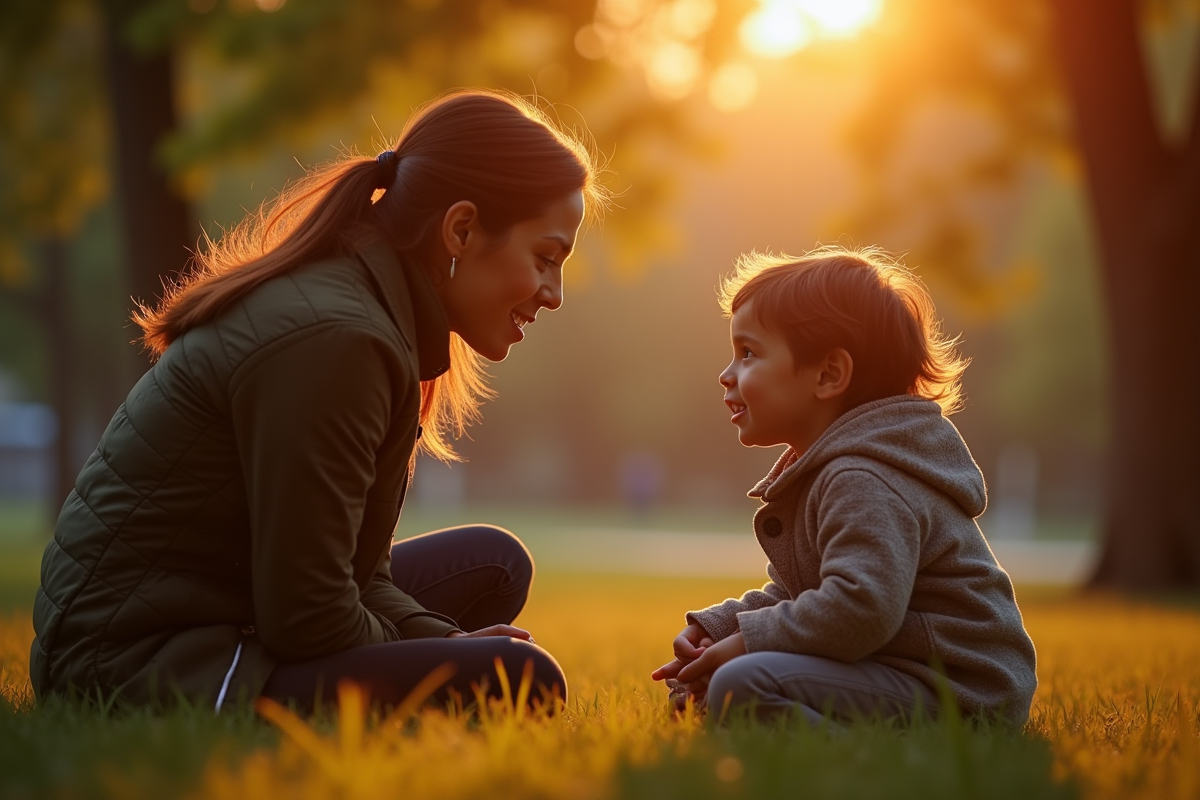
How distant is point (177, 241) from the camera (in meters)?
9.44

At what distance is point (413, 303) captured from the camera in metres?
3.07

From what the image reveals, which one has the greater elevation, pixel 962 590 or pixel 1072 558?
pixel 962 590

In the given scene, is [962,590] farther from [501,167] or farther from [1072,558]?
[1072,558]

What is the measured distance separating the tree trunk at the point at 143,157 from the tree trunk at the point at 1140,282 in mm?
7737

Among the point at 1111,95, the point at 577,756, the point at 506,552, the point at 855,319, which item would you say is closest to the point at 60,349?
the point at 1111,95

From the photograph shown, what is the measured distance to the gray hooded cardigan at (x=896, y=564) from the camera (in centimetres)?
270

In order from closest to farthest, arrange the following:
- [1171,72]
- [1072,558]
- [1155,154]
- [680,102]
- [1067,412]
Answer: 1. [1155,154]
2. [680,102]
3. [1072,558]
4. [1171,72]
5. [1067,412]

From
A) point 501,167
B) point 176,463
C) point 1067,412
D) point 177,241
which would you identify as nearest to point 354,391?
point 176,463

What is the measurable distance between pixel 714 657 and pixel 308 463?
1.08 m

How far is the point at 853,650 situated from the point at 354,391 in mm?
1259

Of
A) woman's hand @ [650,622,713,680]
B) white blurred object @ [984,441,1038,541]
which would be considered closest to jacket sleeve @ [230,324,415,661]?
woman's hand @ [650,622,713,680]

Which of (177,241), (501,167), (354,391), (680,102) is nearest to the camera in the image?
(354,391)

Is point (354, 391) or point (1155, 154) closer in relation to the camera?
point (354, 391)

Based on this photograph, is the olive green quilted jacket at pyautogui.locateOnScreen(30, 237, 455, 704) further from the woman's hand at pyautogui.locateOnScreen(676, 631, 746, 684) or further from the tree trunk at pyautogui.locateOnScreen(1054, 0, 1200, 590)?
the tree trunk at pyautogui.locateOnScreen(1054, 0, 1200, 590)
